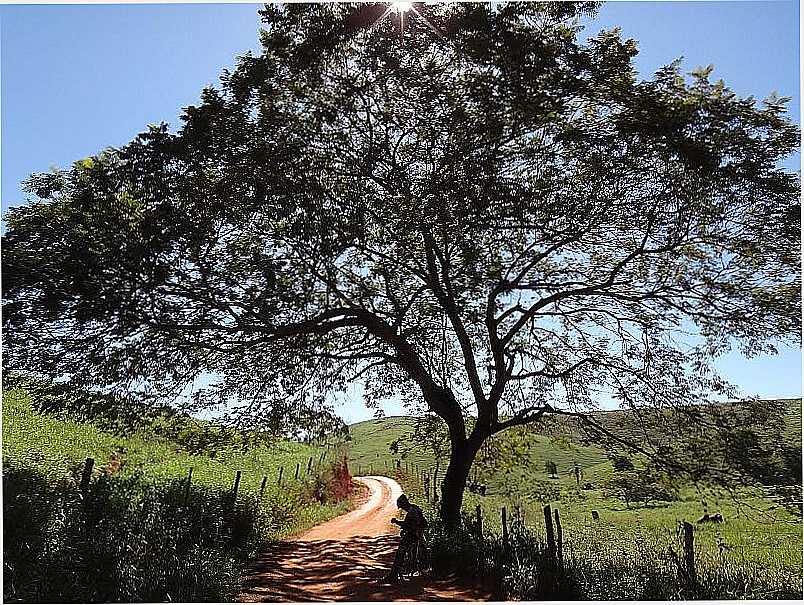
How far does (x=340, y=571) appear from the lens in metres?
6.04

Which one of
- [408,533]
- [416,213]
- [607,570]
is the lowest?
[607,570]

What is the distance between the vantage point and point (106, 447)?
6.51 metres

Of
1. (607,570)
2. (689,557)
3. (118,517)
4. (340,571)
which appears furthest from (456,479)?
(118,517)

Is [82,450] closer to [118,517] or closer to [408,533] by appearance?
[118,517]

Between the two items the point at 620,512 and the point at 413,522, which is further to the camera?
A: the point at 620,512

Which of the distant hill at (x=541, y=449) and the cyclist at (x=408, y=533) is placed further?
the distant hill at (x=541, y=449)

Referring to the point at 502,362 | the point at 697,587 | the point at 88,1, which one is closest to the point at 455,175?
the point at 502,362

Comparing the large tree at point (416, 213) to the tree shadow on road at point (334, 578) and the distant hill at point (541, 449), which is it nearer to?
the distant hill at point (541, 449)

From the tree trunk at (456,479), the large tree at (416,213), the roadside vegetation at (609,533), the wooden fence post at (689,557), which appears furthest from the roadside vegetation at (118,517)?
the wooden fence post at (689,557)

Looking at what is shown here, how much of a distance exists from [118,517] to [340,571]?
2245 millimetres

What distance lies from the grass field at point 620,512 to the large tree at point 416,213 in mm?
862

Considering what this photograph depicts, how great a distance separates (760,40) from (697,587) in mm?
4174

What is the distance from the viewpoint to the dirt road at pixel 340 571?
5.04m

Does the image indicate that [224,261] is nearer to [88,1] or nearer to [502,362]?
[88,1]
